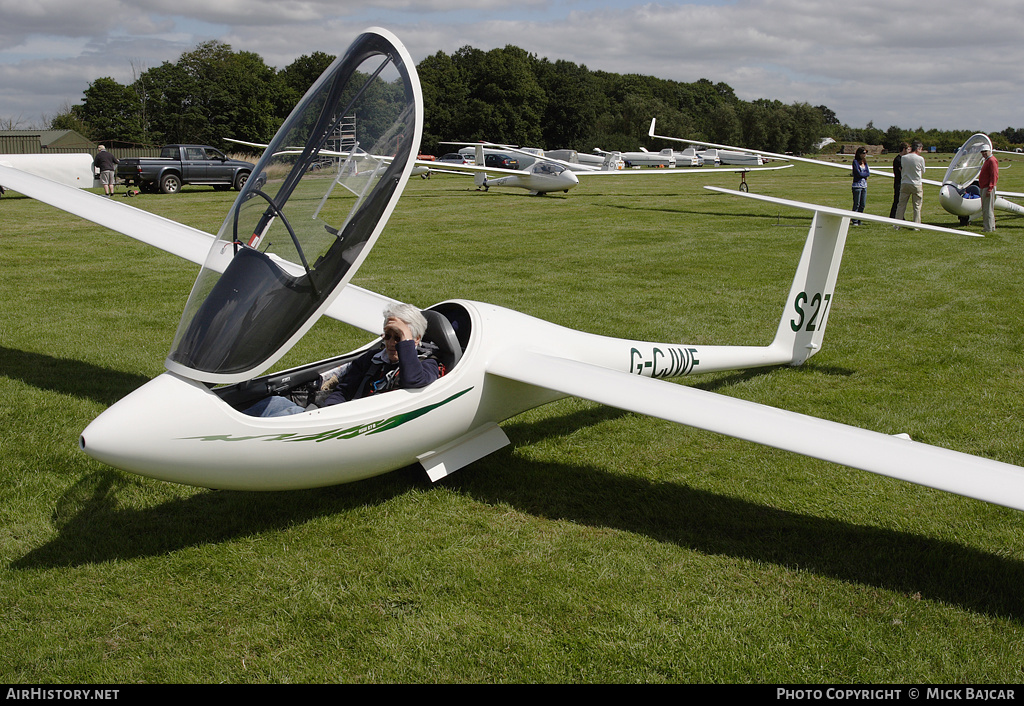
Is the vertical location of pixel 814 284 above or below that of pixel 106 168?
below

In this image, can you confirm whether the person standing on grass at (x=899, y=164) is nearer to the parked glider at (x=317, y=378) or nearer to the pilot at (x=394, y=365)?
the parked glider at (x=317, y=378)

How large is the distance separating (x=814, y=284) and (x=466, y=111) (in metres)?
93.7

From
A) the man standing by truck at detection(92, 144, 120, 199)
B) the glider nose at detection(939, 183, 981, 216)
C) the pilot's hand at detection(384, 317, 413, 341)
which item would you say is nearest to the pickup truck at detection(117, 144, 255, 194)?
the man standing by truck at detection(92, 144, 120, 199)

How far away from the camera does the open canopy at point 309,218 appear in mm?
4152

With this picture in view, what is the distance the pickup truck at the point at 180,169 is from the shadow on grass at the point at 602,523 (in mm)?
26533

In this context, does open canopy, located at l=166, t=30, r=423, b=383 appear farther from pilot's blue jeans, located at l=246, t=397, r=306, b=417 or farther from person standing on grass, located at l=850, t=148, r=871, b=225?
person standing on grass, located at l=850, t=148, r=871, b=225

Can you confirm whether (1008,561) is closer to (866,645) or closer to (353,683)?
(866,645)

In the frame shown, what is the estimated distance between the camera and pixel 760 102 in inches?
5433

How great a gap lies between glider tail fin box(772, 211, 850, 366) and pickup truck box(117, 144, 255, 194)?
25.9 metres

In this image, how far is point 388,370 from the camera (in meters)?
4.99

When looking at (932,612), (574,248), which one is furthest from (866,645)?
(574,248)

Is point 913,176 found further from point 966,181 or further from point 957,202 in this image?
point 966,181

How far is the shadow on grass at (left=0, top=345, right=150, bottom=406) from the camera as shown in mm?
7004

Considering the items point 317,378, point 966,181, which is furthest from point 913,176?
point 317,378
